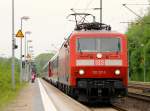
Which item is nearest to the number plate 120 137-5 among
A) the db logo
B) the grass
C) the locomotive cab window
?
the db logo

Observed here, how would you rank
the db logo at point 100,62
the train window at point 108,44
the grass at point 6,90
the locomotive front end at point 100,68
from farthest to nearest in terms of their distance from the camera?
the grass at point 6,90
the train window at point 108,44
the db logo at point 100,62
the locomotive front end at point 100,68

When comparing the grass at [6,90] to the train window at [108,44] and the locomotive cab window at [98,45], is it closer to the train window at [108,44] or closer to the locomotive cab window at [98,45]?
the locomotive cab window at [98,45]

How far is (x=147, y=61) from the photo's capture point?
79188 mm

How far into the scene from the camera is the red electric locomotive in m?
25.2

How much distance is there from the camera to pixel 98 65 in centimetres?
2533

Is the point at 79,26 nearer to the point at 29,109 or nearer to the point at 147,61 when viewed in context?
the point at 29,109

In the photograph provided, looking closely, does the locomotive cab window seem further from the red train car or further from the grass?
the grass

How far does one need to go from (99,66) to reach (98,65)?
0.06 m

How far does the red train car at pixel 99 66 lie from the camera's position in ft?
82.7

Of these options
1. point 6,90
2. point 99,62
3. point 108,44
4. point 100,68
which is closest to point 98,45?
point 108,44

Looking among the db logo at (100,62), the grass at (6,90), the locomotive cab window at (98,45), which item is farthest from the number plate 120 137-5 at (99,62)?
the grass at (6,90)

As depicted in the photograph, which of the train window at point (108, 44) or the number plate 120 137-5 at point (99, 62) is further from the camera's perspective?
the train window at point (108, 44)

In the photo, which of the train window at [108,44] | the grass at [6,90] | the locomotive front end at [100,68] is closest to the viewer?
the locomotive front end at [100,68]

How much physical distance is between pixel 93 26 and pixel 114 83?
147 inches
